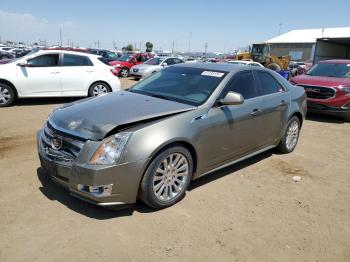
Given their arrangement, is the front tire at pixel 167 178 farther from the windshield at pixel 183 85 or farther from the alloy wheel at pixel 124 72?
the alloy wheel at pixel 124 72

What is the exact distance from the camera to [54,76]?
952 centimetres

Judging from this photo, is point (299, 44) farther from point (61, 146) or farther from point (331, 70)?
point (61, 146)

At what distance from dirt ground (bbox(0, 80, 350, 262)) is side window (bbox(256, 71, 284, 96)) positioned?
123cm

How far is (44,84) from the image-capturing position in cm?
941

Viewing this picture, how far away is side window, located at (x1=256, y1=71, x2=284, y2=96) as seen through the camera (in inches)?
202

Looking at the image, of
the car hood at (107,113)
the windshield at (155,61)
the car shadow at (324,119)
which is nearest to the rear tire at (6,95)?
the car hood at (107,113)

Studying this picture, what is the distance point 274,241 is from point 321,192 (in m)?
1.62

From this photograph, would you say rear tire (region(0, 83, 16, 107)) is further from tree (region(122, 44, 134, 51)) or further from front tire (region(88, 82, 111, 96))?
tree (region(122, 44, 134, 51))

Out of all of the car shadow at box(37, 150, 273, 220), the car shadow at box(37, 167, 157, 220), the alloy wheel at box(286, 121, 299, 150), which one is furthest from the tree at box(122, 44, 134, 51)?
the car shadow at box(37, 167, 157, 220)

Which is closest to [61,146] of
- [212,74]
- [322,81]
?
[212,74]

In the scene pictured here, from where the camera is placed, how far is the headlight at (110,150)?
327 cm

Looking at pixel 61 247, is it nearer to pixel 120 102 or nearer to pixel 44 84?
pixel 120 102

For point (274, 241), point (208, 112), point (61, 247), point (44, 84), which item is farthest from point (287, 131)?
point (44, 84)

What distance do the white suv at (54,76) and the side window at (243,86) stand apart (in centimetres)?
636
